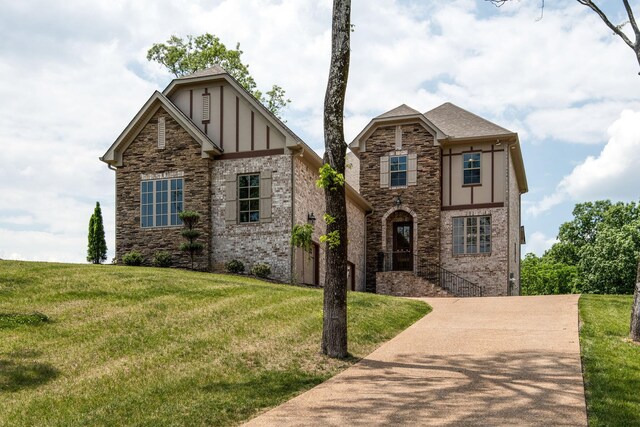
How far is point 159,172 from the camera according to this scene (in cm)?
2552

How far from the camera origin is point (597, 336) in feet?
44.8

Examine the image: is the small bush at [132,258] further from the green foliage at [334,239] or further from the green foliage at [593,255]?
the green foliage at [593,255]

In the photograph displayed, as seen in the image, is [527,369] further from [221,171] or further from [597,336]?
[221,171]

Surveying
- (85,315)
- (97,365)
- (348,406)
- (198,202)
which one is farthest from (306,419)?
(198,202)

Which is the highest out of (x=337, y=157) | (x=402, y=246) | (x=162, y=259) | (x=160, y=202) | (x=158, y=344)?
(x=160, y=202)

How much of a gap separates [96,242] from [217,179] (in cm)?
548

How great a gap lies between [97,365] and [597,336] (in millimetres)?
8720

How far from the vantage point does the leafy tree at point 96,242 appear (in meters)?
26.9

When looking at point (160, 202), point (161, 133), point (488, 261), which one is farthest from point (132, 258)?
point (488, 261)

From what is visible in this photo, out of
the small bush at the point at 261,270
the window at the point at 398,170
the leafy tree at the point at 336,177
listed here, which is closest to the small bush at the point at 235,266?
the small bush at the point at 261,270

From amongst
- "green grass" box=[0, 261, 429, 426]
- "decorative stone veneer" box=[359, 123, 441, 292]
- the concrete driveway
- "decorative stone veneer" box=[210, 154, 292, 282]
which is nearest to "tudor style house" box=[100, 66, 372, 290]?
"decorative stone veneer" box=[210, 154, 292, 282]

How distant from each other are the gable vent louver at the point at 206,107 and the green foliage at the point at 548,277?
32.5m

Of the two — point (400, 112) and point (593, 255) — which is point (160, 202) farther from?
point (593, 255)

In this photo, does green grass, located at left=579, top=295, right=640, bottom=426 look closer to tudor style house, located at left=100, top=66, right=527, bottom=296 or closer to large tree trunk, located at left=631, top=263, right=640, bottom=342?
large tree trunk, located at left=631, top=263, right=640, bottom=342
